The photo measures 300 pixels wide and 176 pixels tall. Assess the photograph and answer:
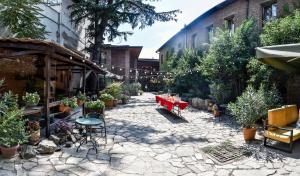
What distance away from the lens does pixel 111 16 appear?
49.0 ft

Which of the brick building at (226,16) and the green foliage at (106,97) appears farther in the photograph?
the green foliage at (106,97)

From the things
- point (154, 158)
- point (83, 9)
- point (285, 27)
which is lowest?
point (154, 158)

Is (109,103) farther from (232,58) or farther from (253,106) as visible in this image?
(253,106)

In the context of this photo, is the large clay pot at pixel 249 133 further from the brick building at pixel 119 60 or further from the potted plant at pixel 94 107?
the brick building at pixel 119 60

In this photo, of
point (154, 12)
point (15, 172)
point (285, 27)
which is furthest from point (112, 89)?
point (15, 172)

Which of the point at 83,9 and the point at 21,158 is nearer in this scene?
the point at 21,158

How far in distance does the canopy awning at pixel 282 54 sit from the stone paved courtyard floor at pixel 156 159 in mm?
2178

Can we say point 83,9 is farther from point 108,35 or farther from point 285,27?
point 285,27

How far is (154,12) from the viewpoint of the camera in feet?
53.2

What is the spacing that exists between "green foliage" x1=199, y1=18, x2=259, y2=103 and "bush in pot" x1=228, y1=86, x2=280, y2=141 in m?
2.30

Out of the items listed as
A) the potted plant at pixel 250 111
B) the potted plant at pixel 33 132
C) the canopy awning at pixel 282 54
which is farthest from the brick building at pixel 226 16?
the potted plant at pixel 33 132

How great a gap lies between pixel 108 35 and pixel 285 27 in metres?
11.2

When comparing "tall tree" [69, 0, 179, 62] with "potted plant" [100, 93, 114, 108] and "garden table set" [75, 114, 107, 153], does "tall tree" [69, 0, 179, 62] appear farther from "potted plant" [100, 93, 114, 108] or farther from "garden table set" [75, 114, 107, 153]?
"garden table set" [75, 114, 107, 153]

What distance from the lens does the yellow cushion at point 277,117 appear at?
20.2ft
